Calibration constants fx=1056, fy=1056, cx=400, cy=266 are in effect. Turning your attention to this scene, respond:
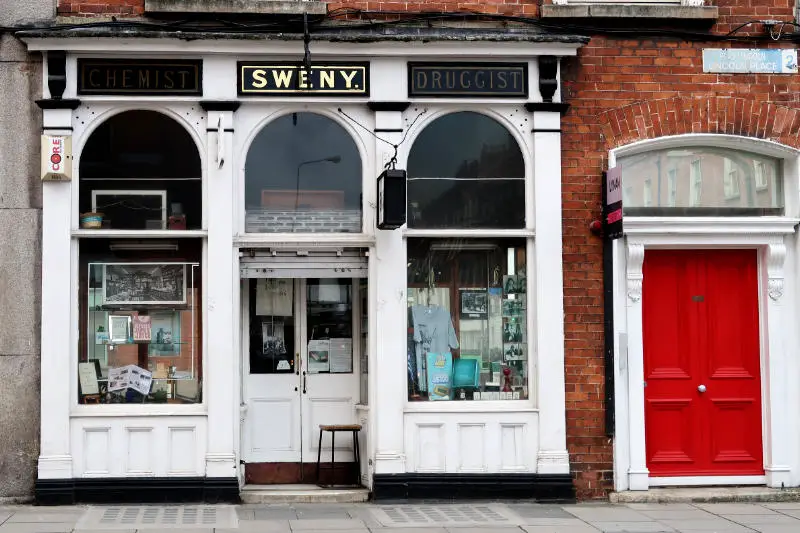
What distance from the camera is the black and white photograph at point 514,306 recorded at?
10.3 m

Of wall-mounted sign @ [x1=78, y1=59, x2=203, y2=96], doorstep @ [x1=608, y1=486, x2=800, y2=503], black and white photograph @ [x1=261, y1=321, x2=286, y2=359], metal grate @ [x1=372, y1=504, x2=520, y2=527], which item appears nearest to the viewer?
metal grate @ [x1=372, y1=504, x2=520, y2=527]

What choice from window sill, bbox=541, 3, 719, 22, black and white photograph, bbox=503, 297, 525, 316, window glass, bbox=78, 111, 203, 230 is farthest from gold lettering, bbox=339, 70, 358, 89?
black and white photograph, bbox=503, 297, 525, 316

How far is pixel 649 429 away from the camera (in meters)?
10.4

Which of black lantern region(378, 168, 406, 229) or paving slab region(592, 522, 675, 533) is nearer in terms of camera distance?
paving slab region(592, 522, 675, 533)

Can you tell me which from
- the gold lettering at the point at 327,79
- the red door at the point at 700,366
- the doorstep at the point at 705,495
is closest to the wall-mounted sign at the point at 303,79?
the gold lettering at the point at 327,79

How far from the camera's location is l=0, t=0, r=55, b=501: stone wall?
9.66 meters

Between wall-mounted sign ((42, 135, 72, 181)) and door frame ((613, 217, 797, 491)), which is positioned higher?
wall-mounted sign ((42, 135, 72, 181))

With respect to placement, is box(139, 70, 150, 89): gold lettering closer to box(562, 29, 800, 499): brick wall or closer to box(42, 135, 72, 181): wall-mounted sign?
box(42, 135, 72, 181): wall-mounted sign

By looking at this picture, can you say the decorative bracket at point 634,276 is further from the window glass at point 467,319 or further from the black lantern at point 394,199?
the black lantern at point 394,199

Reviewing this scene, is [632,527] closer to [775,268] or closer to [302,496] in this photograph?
[302,496]

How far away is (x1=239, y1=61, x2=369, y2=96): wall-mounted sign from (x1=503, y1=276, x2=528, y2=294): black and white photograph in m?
2.26

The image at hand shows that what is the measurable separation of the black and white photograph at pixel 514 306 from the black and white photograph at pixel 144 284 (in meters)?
3.11

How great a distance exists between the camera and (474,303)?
33.9ft

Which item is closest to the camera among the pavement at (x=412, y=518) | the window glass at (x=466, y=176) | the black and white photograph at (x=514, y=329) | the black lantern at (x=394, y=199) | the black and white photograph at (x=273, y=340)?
the pavement at (x=412, y=518)
